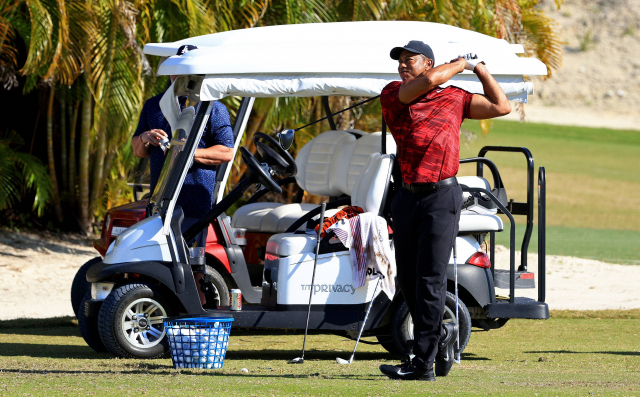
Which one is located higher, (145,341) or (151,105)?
(151,105)

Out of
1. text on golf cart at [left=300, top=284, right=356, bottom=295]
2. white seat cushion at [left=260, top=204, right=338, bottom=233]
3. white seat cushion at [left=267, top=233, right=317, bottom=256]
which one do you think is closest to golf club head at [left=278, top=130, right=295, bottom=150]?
white seat cushion at [left=267, top=233, right=317, bottom=256]

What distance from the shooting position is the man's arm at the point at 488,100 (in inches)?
187

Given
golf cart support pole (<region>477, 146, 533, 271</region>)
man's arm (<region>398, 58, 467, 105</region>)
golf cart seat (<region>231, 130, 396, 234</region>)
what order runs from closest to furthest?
1. man's arm (<region>398, 58, 467, 105</region>)
2. golf cart support pole (<region>477, 146, 533, 271</region>)
3. golf cart seat (<region>231, 130, 396, 234</region>)

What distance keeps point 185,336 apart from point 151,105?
1879mm

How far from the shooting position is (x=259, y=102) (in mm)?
12266

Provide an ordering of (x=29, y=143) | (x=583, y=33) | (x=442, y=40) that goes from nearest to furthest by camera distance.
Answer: (x=442, y=40) < (x=29, y=143) < (x=583, y=33)

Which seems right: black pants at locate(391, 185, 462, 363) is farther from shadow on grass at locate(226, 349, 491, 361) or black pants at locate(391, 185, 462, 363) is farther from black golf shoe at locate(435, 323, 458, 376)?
shadow on grass at locate(226, 349, 491, 361)

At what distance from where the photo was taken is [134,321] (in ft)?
→ 19.4

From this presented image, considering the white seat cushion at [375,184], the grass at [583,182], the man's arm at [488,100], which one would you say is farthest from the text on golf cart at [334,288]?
the grass at [583,182]

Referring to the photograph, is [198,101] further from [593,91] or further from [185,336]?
[593,91]

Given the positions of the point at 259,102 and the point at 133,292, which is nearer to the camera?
the point at 133,292

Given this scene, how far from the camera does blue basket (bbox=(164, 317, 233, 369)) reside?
5.31 m

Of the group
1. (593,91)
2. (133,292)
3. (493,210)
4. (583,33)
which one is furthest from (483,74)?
(583,33)

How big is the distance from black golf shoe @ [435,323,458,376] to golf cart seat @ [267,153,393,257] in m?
Answer: 1.15
